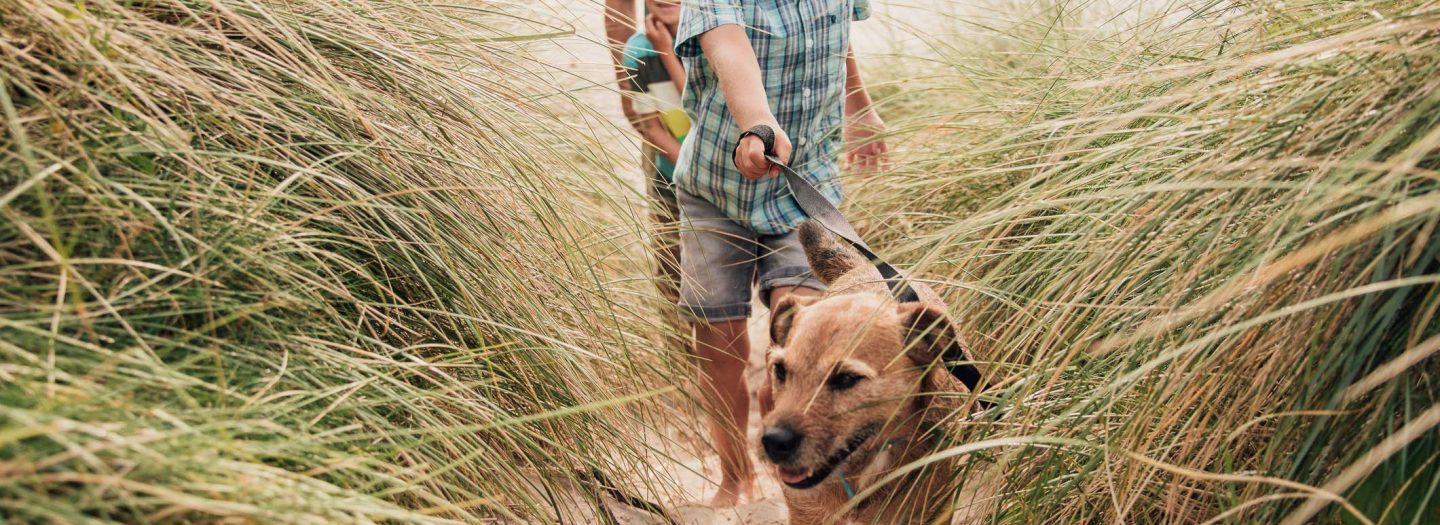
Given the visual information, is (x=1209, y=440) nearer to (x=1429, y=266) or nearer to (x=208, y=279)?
(x=1429, y=266)

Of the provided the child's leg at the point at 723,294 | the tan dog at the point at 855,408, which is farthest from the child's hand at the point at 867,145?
the tan dog at the point at 855,408

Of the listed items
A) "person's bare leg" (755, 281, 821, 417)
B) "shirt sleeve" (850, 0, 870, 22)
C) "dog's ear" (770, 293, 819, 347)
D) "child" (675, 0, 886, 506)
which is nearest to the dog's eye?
"dog's ear" (770, 293, 819, 347)

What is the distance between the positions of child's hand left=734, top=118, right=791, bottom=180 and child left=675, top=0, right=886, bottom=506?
354 mm

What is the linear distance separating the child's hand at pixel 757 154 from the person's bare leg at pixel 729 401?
1.89 ft

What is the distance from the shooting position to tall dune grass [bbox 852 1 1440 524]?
6.02 ft

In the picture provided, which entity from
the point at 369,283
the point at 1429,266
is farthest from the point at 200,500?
the point at 1429,266

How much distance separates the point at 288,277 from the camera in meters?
2.05

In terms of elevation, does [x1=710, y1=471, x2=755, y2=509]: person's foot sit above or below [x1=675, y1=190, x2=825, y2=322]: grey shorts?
below

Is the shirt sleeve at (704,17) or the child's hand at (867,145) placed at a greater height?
the shirt sleeve at (704,17)

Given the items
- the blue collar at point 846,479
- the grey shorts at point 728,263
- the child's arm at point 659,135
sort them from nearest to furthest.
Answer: the blue collar at point 846,479, the grey shorts at point 728,263, the child's arm at point 659,135

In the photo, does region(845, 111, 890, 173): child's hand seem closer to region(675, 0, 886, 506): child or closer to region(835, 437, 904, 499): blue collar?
region(675, 0, 886, 506): child

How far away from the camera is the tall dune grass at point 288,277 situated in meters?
1.53

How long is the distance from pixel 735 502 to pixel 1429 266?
2.42 metres

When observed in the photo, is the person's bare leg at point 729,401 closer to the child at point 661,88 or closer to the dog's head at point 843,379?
the dog's head at point 843,379
